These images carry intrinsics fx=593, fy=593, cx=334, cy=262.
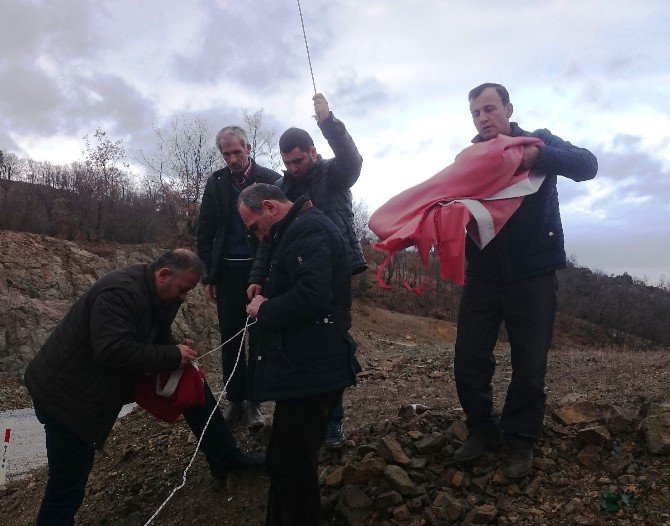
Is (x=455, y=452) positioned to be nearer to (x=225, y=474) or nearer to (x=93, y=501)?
(x=225, y=474)

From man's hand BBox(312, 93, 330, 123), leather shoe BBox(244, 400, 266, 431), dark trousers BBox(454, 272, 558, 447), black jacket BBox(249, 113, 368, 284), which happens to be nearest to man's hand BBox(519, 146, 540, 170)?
dark trousers BBox(454, 272, 558, 447)

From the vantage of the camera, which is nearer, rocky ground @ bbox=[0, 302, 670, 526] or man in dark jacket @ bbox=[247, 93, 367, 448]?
rocky ground @ bbox=[0, 302, 670, 526]

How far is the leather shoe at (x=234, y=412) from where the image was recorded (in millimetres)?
4570

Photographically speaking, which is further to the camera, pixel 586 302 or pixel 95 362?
pixel 586 302

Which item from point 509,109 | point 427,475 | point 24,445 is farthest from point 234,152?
point 24,445

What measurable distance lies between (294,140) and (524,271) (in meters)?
1.62

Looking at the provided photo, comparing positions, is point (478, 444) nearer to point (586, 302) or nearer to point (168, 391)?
point (168, 391)

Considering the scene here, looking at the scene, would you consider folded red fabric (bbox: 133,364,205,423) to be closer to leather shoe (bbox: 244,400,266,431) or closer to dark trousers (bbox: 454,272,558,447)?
leather shoe (bbox: 244,400,266,431)

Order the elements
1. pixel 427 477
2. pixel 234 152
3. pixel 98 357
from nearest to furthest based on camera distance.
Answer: pixel 98 357 < pixel 427 477 < pixel 234 152

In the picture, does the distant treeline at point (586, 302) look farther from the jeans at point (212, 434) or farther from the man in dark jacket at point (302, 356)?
the man in dark jacket at point (302, 356)

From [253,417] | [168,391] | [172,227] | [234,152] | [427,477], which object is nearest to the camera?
[168,391]

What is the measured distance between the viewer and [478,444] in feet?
11.4

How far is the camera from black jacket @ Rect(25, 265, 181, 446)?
3059 millimetres

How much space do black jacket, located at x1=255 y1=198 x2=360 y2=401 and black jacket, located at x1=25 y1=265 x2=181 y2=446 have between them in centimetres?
74
